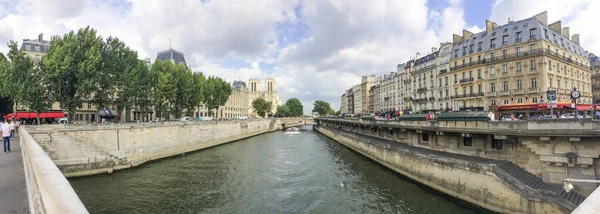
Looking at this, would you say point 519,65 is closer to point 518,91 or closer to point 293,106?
point 518,91

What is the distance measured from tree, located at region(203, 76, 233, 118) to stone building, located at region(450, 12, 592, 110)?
46.6 metres

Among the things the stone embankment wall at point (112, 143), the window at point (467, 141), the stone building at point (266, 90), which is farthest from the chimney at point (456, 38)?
the stone building at point (266, 90)

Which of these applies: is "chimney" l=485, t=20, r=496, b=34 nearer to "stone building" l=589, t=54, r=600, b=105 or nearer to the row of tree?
"stone building" l=589, t=54, r=600, b=105

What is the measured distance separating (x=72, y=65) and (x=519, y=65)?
54.1 meters

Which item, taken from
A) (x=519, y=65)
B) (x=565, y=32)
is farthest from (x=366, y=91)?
(x=519, y=65)

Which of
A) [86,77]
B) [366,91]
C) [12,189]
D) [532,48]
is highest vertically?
[366,91]

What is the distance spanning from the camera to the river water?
1575 centimetres

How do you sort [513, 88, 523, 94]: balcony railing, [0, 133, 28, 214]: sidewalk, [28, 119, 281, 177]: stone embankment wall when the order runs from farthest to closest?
[513, 88, 523, 94]: balcony railing, [28, 119, 281, 177]: stone embankment wall, [0, 133, 28, 214]: sidewalk

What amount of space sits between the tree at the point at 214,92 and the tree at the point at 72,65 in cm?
2485

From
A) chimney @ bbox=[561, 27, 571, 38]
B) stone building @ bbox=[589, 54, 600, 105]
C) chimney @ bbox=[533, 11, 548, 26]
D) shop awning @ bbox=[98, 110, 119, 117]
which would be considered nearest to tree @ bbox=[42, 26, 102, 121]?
shop awning @ bbox=[98, 110, 119, 117]

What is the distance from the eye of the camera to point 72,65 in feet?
99.1

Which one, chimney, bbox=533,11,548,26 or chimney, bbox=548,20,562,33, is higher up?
chimney, bbox=533,11,548,26

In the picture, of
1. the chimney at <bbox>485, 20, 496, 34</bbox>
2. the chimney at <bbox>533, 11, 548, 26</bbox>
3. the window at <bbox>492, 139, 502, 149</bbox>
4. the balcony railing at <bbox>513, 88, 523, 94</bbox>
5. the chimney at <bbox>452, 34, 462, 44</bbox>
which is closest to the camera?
the window at <bbox>492, 139, 502, 149</bbox>

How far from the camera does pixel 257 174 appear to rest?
24094mm
